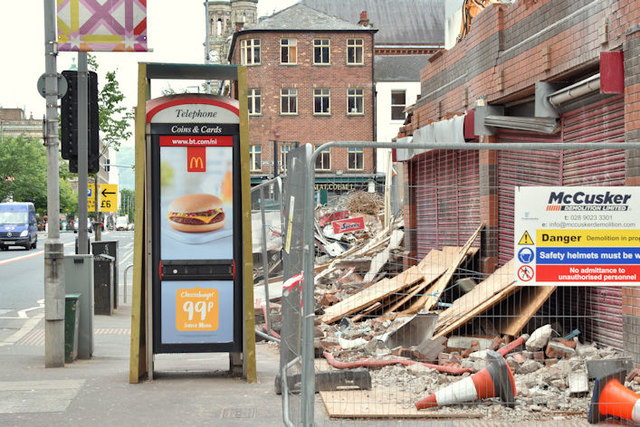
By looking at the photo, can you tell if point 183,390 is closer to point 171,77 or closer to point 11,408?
point 11,408

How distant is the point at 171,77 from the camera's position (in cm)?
920

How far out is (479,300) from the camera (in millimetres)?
10750

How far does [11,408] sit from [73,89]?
5209mm

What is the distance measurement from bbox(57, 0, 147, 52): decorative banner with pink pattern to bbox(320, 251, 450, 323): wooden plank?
4.94m

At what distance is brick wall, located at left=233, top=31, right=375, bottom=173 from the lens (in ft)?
194

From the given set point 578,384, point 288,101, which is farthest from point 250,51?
point 578,384

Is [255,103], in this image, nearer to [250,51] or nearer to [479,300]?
[250,51]

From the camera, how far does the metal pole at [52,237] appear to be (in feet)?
32.8

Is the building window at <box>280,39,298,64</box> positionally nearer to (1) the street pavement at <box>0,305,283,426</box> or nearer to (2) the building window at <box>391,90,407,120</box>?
(2) the building window at <box>391,90,407,120</box>

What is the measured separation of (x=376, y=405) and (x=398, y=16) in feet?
237

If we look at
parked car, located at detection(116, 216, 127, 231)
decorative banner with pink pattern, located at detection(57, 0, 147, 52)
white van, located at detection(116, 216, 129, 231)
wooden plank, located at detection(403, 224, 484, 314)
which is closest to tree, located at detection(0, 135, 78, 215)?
parked car, located at detection(116, 216, 127, 231)

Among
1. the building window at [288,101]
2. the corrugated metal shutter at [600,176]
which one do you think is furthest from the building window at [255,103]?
the corrugated metal shutter at [600,176]

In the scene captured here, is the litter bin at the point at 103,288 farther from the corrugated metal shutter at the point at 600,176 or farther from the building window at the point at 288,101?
the building window at the point at 288,101

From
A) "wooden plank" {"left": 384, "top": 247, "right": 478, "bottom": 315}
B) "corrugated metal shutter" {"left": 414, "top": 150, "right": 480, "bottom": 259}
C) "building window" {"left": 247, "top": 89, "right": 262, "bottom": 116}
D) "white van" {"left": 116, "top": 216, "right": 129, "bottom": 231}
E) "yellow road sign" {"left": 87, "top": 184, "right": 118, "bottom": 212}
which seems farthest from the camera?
"white van" {"left": 116, "top": 216, "right": 129, "bottom": 231}
